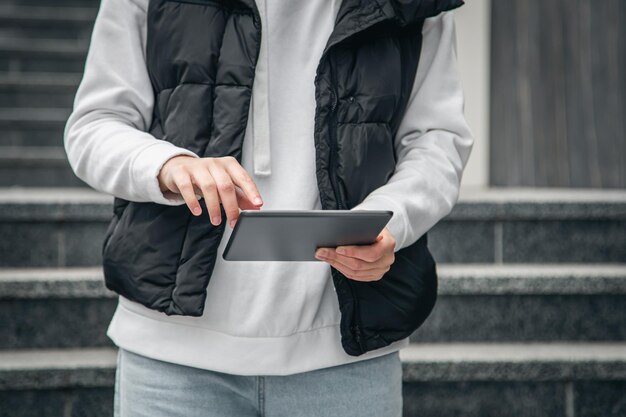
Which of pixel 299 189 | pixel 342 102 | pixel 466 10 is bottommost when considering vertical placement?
pixel 299 189

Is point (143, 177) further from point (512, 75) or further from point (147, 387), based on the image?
point (512, 75)

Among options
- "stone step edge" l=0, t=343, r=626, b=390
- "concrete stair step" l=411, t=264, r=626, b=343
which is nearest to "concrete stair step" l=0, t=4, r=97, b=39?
"stone step edge" l=0, t=343, r=626, b=390

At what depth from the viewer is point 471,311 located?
2195mm

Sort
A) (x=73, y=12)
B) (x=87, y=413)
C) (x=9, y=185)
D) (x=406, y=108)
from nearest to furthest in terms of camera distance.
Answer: (x=406, y=108) → (x=87, y=413) → (x=9, y=185) → (x=73, y=12)

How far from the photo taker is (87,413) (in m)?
1.98

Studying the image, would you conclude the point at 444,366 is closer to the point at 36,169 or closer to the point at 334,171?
the point at 334,171

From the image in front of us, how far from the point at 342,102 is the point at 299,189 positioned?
115 mm

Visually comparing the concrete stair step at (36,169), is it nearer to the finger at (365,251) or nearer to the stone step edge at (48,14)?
the stone step edge at (48,14)

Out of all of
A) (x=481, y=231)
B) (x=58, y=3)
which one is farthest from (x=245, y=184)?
(x=58, y=3)

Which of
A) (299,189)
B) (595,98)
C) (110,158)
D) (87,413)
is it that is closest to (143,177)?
(110,158)

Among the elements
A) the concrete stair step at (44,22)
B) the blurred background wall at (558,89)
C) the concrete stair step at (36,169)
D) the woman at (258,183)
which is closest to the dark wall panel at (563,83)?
the blurred background wall at (558,89)

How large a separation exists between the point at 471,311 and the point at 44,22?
270 centimetres

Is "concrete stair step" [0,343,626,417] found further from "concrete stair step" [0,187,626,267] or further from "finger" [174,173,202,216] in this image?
"finger" [174,173,202,216]

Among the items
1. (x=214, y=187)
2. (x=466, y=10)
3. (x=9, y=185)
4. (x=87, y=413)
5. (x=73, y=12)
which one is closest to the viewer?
(x=214, y=187)
